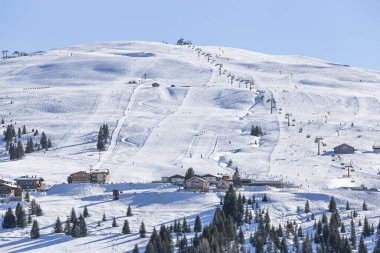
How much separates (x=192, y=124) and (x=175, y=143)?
15788 millimetres

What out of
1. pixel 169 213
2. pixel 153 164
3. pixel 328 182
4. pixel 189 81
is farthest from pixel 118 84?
pixel 169 213

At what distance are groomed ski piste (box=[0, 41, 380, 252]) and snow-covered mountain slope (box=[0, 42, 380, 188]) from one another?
18cm

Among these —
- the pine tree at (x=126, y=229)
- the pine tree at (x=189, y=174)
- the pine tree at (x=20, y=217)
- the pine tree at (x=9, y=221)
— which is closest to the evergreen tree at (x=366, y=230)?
the pine tree at (x=126, y=229)

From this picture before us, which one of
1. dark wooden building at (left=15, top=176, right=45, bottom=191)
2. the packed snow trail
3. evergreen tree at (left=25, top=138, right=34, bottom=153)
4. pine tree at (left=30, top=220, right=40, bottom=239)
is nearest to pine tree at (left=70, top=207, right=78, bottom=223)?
pine tree at (left=30, top=220, right=40, bottom=239)

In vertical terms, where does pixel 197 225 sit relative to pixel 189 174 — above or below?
below

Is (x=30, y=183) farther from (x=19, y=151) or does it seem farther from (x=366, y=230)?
(x=366, y=230)

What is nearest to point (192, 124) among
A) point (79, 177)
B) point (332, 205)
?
point (79, 177)

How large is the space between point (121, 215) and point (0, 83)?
385 feet

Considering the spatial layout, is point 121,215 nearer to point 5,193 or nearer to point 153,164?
point 5,193

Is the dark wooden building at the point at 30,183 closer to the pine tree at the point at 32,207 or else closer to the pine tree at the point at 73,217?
the pine tree at the point at 32,207

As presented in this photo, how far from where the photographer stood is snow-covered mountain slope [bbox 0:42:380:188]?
4102 inches

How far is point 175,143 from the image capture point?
122562 millimetres

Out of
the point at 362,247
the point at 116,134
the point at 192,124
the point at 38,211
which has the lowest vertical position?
the point at 362,247

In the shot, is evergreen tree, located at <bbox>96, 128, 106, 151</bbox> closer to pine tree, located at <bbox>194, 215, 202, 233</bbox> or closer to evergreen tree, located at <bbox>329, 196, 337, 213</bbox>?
evergreen tree, located at <bbox>329, 196, 337, 213</bbox>
